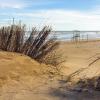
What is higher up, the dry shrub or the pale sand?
A: the dry shrub

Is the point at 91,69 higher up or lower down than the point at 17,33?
lower down

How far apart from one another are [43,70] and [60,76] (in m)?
0.60

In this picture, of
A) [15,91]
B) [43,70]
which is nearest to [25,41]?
[43,70]

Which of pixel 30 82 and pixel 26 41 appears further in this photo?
pixel 26 41

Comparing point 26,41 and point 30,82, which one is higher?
point 26,41

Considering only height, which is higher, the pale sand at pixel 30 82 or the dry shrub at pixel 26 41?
the dry shrub at pixel 26 41

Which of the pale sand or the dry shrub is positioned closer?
the pale sand

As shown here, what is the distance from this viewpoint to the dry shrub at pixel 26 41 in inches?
418

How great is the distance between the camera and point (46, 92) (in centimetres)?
728

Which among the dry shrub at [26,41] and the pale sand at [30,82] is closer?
the pale sand at [30,82]

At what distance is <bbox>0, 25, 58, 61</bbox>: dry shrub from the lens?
1062 cm

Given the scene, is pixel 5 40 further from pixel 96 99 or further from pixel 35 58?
pixel 96 99

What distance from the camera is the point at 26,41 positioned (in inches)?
419

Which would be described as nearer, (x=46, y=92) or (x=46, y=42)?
(x=46, y=92)
